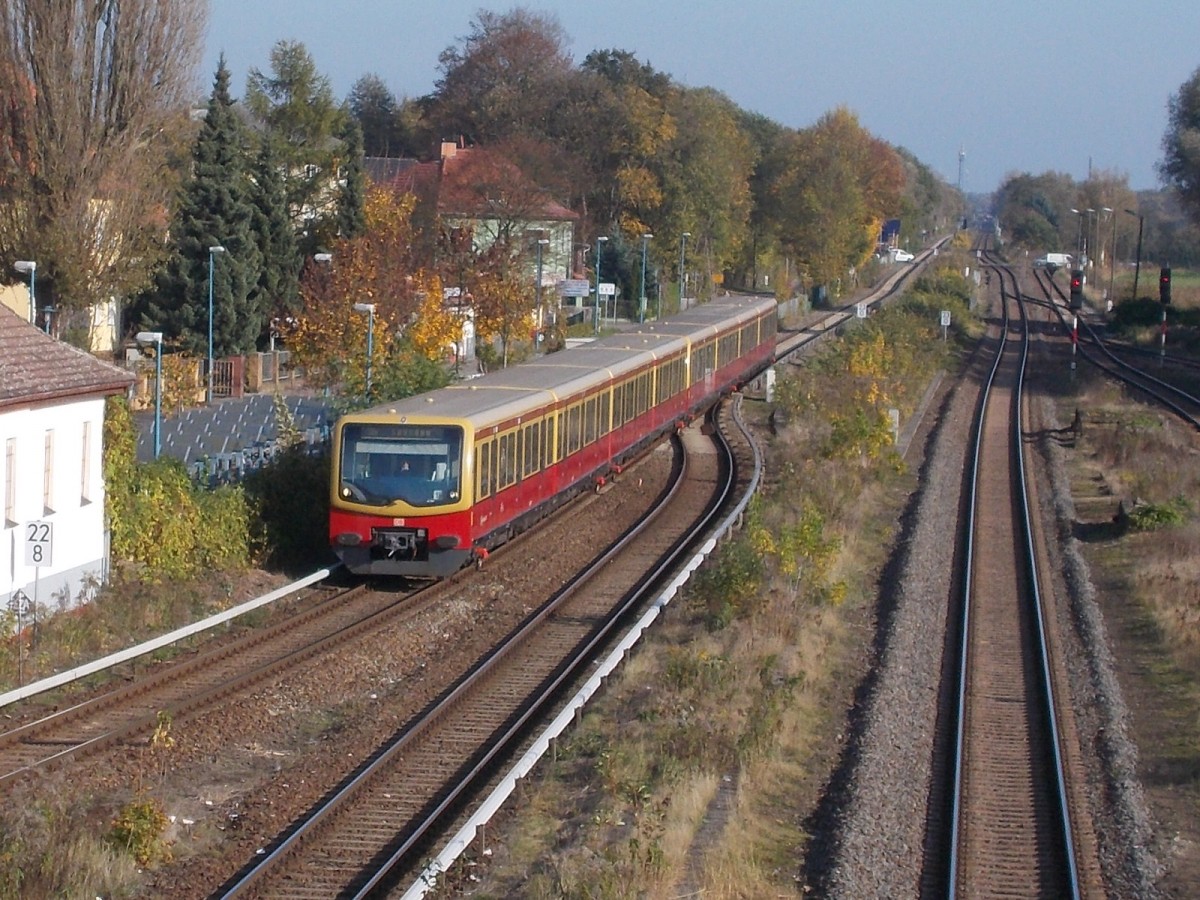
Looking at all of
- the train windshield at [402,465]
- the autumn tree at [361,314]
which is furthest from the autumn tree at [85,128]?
the train windshield at [402,465]

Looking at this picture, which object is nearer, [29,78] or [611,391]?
[611,391]

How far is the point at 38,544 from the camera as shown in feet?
48.4

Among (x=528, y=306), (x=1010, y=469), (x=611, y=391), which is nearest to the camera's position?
(x=611, y=391)

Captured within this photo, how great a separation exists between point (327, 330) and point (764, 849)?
87.9 feet

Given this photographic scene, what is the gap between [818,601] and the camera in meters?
18.6

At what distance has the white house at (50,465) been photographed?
629 inches

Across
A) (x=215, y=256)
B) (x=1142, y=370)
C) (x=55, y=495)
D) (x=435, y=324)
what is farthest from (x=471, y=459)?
(x=1142, y=370)

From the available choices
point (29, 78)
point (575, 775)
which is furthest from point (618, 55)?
point (575, 775)

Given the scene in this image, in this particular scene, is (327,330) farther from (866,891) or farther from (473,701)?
(866,891)

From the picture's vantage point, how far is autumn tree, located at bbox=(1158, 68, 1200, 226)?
213 feet

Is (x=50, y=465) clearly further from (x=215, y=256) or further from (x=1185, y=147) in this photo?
(x=1185, y=147)

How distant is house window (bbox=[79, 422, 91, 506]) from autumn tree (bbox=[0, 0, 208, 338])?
22047 millimetres

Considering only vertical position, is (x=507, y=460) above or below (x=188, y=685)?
above

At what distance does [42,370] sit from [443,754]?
682cm
